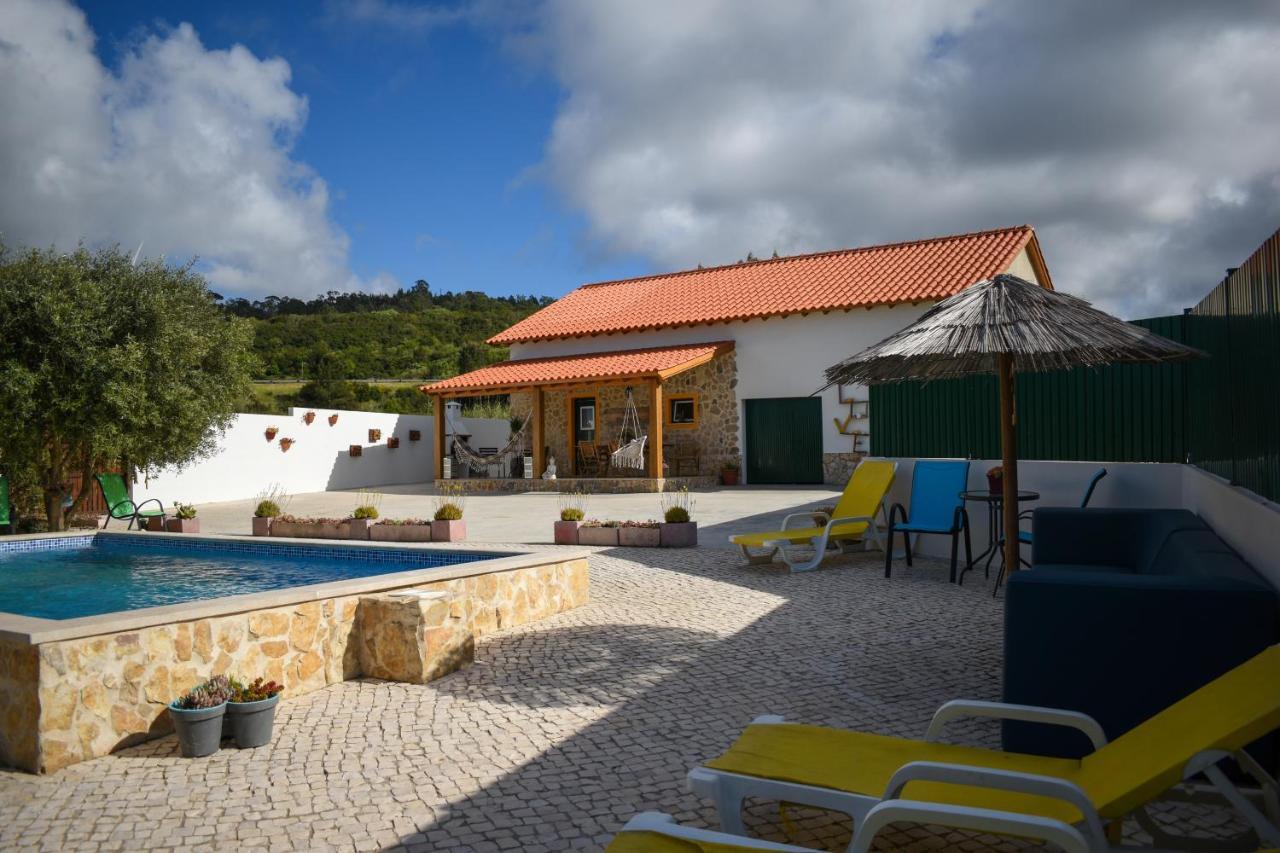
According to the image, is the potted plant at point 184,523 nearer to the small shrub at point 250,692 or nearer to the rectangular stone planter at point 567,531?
the rectangular stone planter at point 567,531

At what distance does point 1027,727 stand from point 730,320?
16348 millimetres

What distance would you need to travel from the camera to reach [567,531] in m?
9.98

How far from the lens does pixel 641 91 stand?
15.2 meters

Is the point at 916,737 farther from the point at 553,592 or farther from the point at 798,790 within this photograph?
the point at 553,592

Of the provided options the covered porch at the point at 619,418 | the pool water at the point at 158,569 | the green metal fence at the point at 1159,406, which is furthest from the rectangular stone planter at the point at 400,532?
the covered porch at the point at 619,418

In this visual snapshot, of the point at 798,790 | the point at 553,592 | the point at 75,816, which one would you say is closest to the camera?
the point at 798,790

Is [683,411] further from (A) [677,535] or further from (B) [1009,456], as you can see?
(B) [1009,456]

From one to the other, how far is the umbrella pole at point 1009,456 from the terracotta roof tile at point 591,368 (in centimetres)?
1236

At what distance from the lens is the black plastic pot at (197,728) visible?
3596 mm

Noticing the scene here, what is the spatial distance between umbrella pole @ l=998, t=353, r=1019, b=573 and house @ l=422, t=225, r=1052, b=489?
12.1m

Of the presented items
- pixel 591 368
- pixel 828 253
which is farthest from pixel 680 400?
pixel 828 253

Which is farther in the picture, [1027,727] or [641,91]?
[641,91]

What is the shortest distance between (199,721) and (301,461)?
17.2 metres

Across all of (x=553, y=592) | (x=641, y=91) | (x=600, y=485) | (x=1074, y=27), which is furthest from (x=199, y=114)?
(x=1074, y=27)
